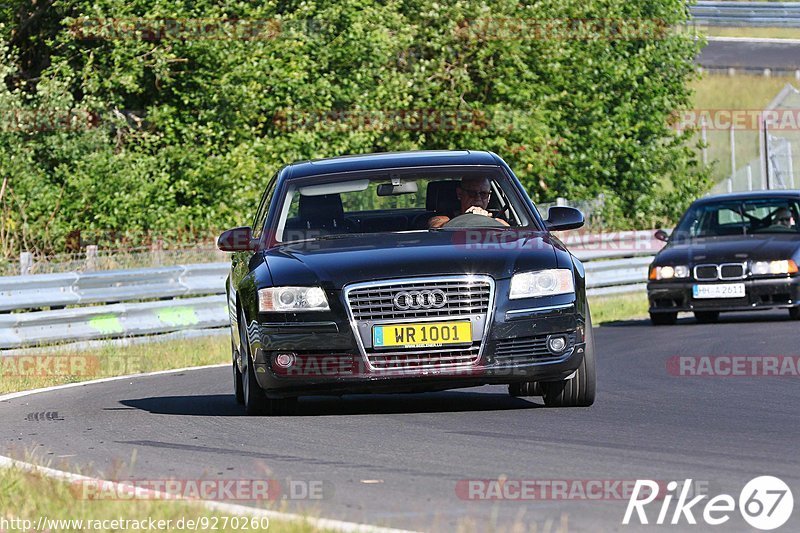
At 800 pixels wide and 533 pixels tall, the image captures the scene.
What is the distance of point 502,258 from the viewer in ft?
29.1

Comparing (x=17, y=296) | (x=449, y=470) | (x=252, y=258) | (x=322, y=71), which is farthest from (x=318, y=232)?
(x=322, y=71)

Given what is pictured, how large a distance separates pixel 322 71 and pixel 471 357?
19.6m

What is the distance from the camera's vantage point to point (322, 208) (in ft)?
32.6

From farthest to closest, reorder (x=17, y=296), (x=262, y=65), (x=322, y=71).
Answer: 1. (x=322, y=71)
2. (x=262, y=65)
3. (x=17, y=296)

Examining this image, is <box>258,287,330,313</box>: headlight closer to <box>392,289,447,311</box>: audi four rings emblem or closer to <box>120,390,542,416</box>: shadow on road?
<box>392,289,447,311</box>: audi four rings emblem

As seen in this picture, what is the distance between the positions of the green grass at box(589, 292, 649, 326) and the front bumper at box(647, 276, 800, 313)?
212 cm

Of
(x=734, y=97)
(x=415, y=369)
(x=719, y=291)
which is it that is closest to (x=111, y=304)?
(x=719, y=291)

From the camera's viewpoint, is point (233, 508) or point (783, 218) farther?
point (783, 218)

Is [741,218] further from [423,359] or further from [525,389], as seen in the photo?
[423,359]

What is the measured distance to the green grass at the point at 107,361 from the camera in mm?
14188

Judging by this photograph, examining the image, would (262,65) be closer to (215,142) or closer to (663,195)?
(215,142)

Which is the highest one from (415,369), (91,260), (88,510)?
(88,510)

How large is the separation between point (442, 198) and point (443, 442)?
288 centimetres

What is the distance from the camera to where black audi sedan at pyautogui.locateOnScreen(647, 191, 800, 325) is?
58.5 feet
